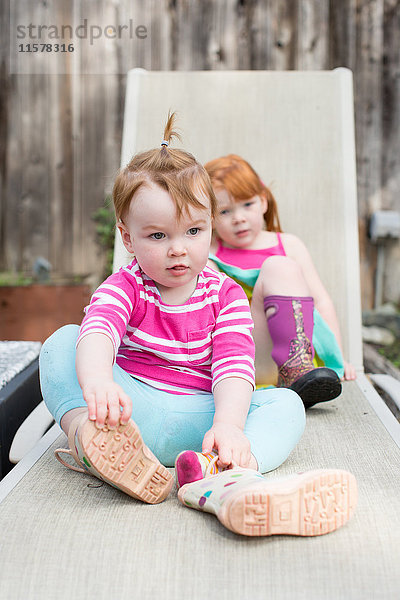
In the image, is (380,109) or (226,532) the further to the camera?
(380,109)

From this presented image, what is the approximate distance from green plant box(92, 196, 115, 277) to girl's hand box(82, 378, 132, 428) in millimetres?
2549

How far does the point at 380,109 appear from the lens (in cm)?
349

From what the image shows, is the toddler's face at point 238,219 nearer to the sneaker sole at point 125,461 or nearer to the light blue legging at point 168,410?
the light blue legging at point 168,410

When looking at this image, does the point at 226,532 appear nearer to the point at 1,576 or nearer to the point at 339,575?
the point at 339,575

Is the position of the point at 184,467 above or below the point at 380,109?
below

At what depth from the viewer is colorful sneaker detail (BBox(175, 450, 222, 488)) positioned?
0.93 metres

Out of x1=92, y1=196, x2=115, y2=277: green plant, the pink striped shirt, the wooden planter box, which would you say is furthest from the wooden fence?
the pink striped shirt

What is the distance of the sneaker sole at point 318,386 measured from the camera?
50.1 inches

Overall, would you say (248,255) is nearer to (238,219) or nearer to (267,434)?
(238,219)

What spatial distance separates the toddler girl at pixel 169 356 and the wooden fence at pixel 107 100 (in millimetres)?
2365

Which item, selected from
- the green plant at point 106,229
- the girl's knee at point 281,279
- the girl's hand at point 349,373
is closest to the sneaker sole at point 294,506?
the girl's knee at point 281,279

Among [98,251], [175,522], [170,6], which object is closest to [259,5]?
[170,6]

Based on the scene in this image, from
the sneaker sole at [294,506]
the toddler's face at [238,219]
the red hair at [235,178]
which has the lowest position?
the sneaker sole at [294,506]

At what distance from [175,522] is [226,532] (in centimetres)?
7
